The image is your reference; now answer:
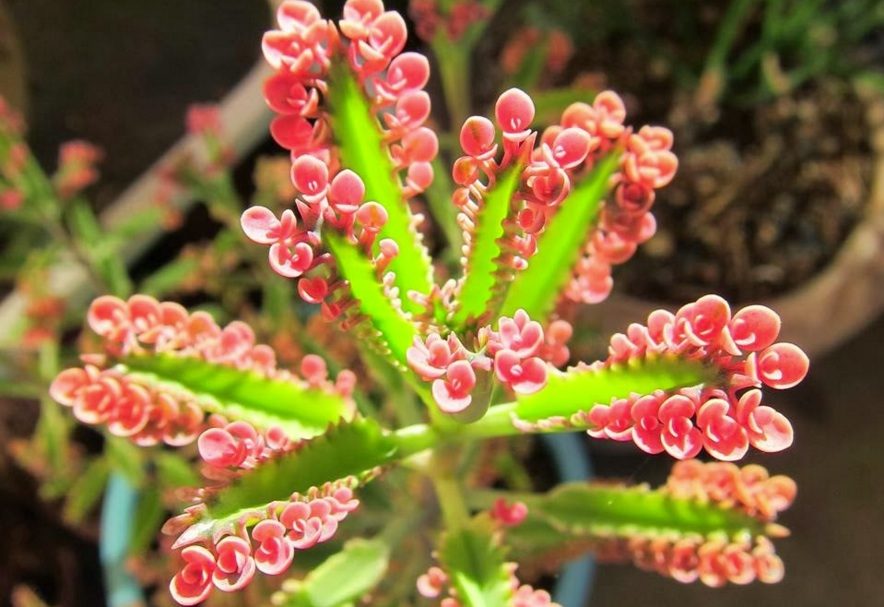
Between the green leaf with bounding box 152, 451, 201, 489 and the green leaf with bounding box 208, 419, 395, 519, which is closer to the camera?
the green leaf with bounding box 208, 419, 395, 519

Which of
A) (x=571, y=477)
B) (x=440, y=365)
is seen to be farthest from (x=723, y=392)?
(x=571, y=477)

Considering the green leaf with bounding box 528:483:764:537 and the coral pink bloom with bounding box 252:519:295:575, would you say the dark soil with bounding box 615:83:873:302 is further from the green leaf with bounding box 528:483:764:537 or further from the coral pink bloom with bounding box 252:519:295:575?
the coral pink bloom with bounding box 252:519:295:575

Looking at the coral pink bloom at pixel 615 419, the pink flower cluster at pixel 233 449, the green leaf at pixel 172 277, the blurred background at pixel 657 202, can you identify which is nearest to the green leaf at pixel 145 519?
the blurred background at pixel 657 202

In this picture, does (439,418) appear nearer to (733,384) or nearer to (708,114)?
(733,384)

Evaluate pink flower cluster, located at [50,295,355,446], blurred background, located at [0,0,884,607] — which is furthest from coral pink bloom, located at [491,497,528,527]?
blurred background, located at [0,0,884,607]

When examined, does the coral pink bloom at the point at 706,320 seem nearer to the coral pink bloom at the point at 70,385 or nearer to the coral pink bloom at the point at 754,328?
the coral pink bloom at the point at 754,328

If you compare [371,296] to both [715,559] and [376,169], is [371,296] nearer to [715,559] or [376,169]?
[376,169]
